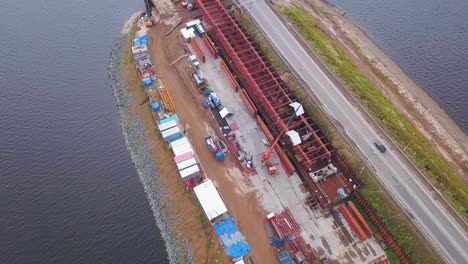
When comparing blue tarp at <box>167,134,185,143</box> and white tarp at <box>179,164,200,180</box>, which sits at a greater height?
blue tarp at <box>167,134,185,143</box>

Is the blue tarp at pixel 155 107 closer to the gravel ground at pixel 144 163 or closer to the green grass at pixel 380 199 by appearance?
the gravel ground at pixel 144 163

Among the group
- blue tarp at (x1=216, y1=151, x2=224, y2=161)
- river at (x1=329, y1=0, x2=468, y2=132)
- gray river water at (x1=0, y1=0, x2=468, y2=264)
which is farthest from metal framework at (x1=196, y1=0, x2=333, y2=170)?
river at (x1=329, y1=0, x2=468, y2=132)

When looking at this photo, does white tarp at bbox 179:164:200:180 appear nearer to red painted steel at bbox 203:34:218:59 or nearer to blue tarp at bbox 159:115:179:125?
blue tarp at bbox 159:115:179:125

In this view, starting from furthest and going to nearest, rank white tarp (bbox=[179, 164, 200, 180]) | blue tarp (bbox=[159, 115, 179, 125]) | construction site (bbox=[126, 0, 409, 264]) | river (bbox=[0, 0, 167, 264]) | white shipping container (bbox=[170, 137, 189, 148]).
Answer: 1. blue tarp (bbox=[159, 115, 179, 125])
2. white shipping container (bbox=[170, 137, 189, 148])
3. white tarp (bbox=[179, 164, 200, 180])
4. river (bbox=[0, 0, 167, 264])
5. construction site (bbox=[126, 0, 409, 264])

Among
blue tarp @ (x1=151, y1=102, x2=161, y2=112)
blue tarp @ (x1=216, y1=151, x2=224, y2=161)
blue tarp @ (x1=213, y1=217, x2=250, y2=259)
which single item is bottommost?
blue tarp @ (x1=213, y1=217, x2=250, y2=259)

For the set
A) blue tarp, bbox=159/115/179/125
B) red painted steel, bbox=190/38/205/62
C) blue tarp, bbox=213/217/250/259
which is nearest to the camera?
blue tarp, bbox=213/217/250/259

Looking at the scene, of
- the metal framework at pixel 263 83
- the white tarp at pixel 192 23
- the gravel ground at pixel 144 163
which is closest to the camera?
the gravel ground at pixel 144 163

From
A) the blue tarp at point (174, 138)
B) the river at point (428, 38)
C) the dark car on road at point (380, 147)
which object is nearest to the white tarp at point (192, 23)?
the blue tarp at point (174, 138)
